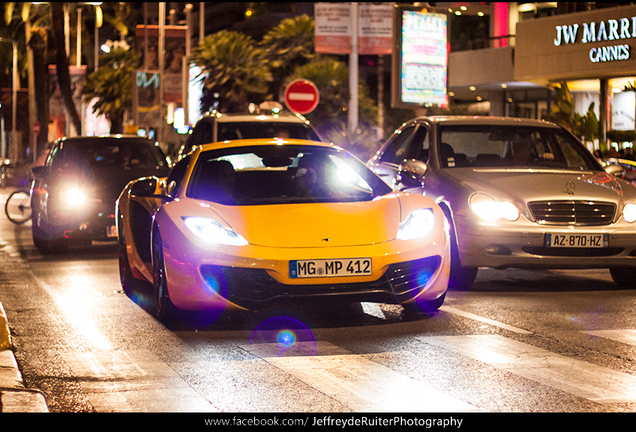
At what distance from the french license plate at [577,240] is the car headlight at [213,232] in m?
3.30

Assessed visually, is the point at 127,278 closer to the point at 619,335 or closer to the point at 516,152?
the point at 516,152

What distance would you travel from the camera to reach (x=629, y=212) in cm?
970

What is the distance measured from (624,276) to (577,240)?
1125 millimetres

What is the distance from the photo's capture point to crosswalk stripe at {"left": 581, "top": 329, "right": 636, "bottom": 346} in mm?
7152

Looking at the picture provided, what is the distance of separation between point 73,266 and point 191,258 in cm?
534

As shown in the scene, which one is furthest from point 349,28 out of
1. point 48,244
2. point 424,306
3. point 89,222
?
point 424,306

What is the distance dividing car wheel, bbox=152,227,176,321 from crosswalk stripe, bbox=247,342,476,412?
1079 millimetres

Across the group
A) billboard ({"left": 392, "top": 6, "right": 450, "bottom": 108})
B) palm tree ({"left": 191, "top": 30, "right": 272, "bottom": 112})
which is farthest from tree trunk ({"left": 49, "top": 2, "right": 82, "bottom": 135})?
billboard ({"left": 392, "top": 6, "right": 450, "bottom": 108})

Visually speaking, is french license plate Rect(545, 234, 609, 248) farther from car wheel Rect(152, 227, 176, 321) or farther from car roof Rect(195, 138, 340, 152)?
car wheel Rect(152, 227, 176, 321)

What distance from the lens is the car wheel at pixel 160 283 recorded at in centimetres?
772

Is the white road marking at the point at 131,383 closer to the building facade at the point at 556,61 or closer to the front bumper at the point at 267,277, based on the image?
the front bumper at the point at 267,277
